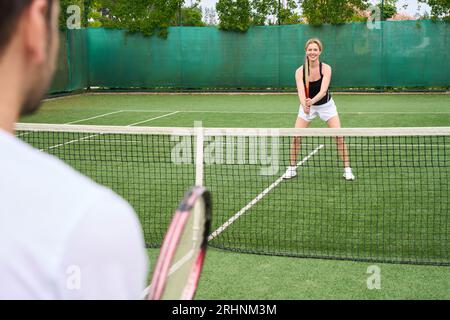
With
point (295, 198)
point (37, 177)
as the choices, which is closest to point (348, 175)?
point (295, 198)

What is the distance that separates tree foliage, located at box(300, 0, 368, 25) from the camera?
22250mm

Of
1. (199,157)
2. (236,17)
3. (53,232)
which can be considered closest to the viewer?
(53,232)

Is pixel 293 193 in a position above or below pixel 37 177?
below

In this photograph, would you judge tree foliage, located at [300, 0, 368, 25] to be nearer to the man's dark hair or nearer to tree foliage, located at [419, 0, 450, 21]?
tree foliage, located at [419, 0, 450, 21]

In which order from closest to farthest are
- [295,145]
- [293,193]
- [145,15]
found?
[293,193] < [295,145] < [145,15]

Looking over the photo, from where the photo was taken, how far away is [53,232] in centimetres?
68

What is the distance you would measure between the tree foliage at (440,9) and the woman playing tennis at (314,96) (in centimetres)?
1489

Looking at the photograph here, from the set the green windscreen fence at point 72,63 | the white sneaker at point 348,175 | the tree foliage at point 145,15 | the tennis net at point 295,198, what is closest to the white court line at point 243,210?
the tennis net at point 295,198

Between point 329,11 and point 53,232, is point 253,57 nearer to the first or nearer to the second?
Result: point 329,11

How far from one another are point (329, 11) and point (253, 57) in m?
3.14

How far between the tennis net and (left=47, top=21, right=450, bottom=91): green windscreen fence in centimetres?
1266

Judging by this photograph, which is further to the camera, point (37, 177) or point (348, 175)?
point (348, 175)
